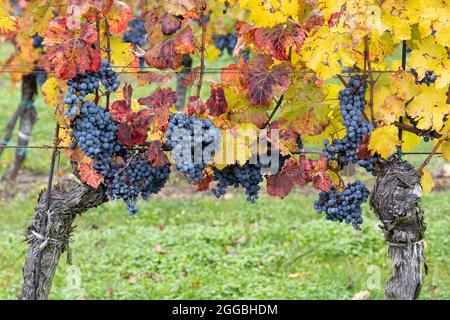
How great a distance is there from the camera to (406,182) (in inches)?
111

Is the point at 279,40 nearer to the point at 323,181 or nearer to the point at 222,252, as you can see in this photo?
the point at 323,181

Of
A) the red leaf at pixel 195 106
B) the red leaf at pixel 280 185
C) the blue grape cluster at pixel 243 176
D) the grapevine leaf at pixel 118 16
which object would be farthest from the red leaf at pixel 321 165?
the grapevine leaf at pixel 118 16

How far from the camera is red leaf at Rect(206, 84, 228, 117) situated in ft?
9.61

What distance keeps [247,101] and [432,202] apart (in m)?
3.78

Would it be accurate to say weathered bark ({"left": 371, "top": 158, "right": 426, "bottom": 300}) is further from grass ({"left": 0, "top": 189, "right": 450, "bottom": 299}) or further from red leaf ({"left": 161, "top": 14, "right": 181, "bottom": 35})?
grass ({"left": 0, "top": 189, "right": 450, "bottom": 299})

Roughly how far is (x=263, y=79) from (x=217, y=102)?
21 cm

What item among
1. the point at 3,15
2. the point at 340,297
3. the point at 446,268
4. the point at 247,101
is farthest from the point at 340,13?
the point at 446,268

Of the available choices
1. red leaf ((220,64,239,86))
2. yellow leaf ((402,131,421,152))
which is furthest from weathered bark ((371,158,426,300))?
red leaf ((220,64,239,86))

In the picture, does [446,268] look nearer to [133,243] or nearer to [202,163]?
[133,243]

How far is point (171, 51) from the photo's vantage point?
9.66 feet

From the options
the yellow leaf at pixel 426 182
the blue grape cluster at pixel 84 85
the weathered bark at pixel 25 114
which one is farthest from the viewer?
the weathered bark at pixel 25 114

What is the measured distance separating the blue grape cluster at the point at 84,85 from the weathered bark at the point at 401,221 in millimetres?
1119

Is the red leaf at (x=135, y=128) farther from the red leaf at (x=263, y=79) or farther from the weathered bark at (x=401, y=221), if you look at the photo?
the weathered bark at (x=401, y=221)

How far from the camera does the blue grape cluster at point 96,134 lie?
9.61ft
